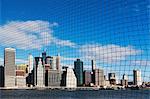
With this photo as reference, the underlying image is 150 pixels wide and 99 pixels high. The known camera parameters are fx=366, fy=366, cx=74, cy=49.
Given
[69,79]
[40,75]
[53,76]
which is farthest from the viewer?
[40,75]

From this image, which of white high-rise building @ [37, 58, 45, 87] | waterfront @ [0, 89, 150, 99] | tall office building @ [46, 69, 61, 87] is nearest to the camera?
waterfront @ [0, 89, 150, 99]

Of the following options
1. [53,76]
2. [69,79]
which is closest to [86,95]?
[69,79]

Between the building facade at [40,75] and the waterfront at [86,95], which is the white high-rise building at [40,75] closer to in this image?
the building facade at [40,75]

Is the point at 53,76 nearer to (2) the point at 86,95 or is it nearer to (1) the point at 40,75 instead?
(1) the point at 40,75

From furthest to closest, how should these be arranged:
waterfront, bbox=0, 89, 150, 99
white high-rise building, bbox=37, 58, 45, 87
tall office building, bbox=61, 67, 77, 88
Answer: white high-rise building, bbox=37, 58, 45, 87
tall office building, bbox=61, 67, 77, 88
waterfront, bbox=0, 89, 150, 99

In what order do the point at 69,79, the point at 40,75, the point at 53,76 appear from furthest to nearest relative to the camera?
the point at 40,75 < the point at 53,76 < the point at 69,79

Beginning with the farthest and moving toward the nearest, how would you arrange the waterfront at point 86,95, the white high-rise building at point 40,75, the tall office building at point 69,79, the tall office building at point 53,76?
1. the white high-rise building at point 40,75
2. the tall office building at point 53,76
3. the tall office building at point 69,79
4. the waterfront at point 86,95

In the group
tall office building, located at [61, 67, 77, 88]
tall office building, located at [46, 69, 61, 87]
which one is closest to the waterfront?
tall office building, located at [61, 67, 77, 88]

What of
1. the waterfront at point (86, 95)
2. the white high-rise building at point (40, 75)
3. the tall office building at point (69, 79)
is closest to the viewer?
the waterfront at point (86, 95)

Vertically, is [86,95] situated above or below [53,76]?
below

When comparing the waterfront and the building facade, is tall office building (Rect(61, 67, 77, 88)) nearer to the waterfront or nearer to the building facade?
the waterfront

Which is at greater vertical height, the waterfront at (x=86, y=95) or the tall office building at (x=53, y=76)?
the tall office building at (x=53, y=76)

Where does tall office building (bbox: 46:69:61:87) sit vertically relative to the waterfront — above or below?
above

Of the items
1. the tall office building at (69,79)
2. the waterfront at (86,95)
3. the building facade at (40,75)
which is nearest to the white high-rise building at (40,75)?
the building facade at (40,75)
